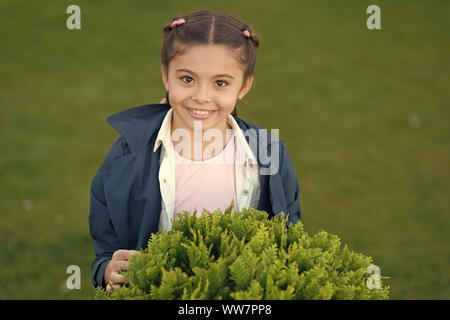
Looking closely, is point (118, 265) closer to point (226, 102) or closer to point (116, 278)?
point (116, 278)

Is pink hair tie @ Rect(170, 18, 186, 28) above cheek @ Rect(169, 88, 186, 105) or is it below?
above

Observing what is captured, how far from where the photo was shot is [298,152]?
684 cm

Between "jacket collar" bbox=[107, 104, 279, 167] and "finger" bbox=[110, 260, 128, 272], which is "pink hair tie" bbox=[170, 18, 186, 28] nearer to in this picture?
"jacket collar" bbox=[107, 104, 279, 167]

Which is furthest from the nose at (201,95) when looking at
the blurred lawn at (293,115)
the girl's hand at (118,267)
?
the blurred lawn at (293,115)

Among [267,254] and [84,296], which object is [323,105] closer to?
[84,296]

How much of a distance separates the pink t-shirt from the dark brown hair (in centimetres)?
49

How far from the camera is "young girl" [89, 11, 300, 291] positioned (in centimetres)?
251

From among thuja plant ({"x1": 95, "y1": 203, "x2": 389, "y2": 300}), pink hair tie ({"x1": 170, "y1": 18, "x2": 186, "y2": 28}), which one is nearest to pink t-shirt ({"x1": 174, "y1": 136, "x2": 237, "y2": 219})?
thuja plant ({"x1": 95, "y1": 203, "x2": 389, "y2": 300})

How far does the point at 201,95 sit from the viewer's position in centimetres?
248

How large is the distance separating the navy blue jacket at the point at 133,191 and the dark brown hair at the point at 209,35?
40 centimetres

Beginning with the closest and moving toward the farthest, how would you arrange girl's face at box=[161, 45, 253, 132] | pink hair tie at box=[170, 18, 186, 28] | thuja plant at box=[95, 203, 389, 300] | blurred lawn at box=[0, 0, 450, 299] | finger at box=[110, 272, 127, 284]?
thuja plant at box=[95, 203, 389, 300], finger at box=[110, 272, 127, 284], girl's face at box=[161, 45, 253, 132], pink hair tie at box=[170, 18, 186, 28], blurred lawn at box=[0, 0, 450, 299]

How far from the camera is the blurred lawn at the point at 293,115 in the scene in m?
5.27

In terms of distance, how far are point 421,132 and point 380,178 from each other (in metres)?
1.32

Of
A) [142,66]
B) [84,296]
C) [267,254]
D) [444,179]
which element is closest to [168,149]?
[267,254]
